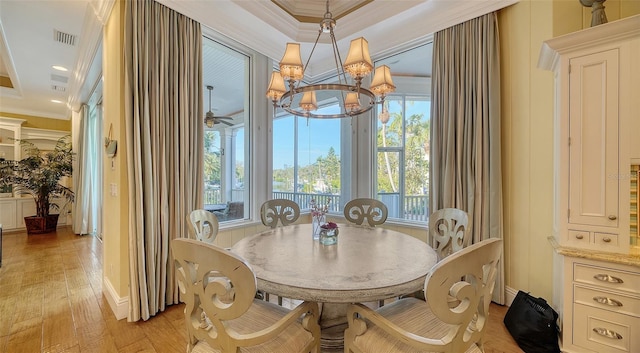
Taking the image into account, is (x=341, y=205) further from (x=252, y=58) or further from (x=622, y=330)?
(x=622, y=330)

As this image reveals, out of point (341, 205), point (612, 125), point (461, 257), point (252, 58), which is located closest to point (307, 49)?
point (252, 58)

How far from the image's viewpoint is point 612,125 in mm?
1637

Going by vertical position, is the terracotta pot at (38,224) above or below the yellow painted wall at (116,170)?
below

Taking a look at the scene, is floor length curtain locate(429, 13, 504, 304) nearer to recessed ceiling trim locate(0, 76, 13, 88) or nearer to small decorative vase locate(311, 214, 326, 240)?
small decorative vase locate(311, 214, 326, 240)

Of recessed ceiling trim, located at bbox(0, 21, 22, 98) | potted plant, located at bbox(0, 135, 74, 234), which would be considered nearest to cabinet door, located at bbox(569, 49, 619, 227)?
recessed ceiling trim, located at bbox(0, 21, 22, 98)

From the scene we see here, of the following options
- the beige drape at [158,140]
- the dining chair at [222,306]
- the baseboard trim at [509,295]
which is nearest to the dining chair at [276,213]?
the beige drape at [158,140]

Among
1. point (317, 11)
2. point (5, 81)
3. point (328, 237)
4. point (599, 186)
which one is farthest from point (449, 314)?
point (5, 81)

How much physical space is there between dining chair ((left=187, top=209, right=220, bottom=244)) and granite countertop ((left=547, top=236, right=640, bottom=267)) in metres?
2.42

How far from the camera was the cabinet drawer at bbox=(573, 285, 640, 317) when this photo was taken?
1.55 m

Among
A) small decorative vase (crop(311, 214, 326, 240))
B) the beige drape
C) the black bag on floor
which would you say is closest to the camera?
the black bag on floor

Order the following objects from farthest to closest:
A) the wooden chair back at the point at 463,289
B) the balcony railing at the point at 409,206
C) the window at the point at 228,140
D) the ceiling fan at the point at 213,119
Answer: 1. the balcony railing at the point at 409,206
2. the ceiling fan at the point at 213,119
3. the window at the point at 228,140
4. the wooden chair back at the point at 463,289

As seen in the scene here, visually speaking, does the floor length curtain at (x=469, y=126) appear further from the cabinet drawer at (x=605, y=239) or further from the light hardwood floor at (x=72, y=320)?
the light hardwood floor at (x=72, y=320)

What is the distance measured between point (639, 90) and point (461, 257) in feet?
5.89

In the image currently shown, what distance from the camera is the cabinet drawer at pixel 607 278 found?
5.08 feet
